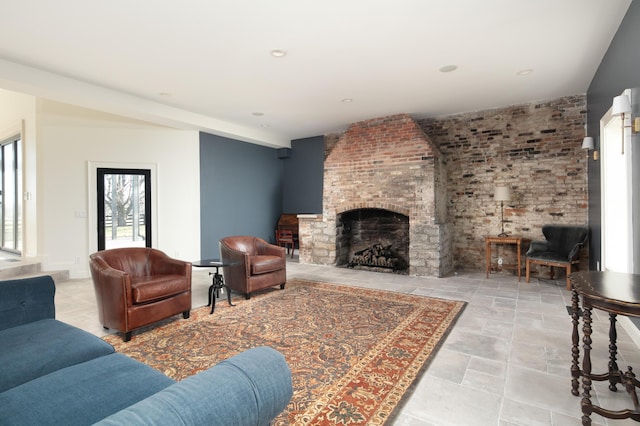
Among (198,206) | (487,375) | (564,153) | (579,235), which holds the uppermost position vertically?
(564,153)

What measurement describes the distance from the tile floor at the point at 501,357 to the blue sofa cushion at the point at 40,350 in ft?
4.69

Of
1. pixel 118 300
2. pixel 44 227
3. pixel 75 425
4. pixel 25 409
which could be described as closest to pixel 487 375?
pixel 75 425

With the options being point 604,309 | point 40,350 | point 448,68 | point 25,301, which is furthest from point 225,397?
point 448,68

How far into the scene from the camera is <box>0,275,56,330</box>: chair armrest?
213cm

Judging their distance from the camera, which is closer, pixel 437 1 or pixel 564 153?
pixel 437 1

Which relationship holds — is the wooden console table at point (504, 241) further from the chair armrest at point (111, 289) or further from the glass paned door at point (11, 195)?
the glass paned door at point (11, 195)

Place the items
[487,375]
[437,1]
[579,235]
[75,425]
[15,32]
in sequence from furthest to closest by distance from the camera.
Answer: [579,235] → [15,32] → [437,1] → [487,375] → [75,425]

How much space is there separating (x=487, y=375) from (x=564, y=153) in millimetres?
4581

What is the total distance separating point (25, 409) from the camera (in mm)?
1257

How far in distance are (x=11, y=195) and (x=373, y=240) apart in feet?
25.2

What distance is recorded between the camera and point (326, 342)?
2996 millimetres

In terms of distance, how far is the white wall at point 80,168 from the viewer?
17.7 ft

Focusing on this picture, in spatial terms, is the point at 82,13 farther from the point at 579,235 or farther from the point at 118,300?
the point at 579,235

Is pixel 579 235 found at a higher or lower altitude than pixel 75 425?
higher
